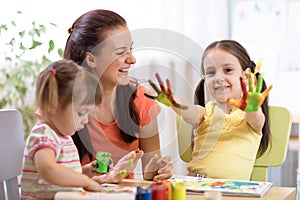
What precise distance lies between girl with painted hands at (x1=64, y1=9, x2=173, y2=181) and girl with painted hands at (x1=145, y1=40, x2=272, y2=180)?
0.16 meters

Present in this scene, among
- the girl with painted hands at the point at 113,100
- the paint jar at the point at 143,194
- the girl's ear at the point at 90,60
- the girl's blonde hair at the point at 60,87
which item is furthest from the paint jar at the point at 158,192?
the girl's ear at the point at 90,60

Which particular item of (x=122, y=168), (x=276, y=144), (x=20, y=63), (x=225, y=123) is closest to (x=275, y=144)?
(x=276, y=144)

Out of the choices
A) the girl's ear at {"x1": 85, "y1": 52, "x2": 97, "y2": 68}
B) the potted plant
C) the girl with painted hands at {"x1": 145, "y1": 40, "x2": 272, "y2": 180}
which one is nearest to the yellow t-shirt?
the girl with painted hands at {"x1": 145, "y1": 40, "x2": 272, "y2": 180}

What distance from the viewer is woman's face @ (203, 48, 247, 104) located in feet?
5.56

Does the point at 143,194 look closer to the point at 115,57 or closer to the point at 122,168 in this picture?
the point at 122,168

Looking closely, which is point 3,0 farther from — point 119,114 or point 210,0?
point 119,114

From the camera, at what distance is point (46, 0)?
294 centimetres

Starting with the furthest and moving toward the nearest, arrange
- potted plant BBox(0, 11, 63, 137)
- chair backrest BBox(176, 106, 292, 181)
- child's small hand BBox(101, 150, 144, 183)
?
potted plant BBox(0, 11, 63, 137)
chair backrest BBox(176, 106, 292, 181)
child's small hand BBox(101, 150, 144, 183)

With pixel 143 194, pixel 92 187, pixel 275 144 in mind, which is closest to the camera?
pixel 143 194

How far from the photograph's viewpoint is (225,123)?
5.63 ft

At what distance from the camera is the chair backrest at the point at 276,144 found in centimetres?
180

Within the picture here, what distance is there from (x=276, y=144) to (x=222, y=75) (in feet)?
1.00

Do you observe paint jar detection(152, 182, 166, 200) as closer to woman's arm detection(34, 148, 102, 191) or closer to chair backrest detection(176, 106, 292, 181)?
woman's arm detection(34, 148, 102, 191)

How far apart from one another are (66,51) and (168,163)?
460 mm
